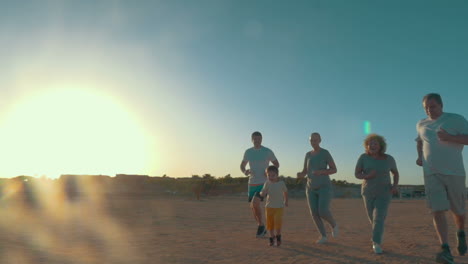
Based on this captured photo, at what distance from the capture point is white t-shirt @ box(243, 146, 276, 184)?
8.35m

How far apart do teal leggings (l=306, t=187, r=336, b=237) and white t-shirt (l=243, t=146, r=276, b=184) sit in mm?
1216

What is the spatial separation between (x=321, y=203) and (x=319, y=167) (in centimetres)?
64

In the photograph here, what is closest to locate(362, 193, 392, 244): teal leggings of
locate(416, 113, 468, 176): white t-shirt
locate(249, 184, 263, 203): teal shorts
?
locate(416, 113, 468, 176): white t-shirt

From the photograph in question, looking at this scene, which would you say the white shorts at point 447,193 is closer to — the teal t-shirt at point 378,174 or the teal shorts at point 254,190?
the teal t-shirt at point 378,174

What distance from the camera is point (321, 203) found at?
7203 millimetres

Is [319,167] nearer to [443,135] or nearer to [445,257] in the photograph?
[443,135]

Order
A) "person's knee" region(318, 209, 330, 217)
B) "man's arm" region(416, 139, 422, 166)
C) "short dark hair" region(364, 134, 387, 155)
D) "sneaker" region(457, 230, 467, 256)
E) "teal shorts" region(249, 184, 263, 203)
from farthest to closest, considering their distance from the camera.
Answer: "teal shorts" region(249, 184, 263, 203)
"person's knee" region(318, 209, 330, 217)
"short dark hair" region(364, 134, 387, 155)
"man's arm" region(416, 139, 422, 166)
"sneaker" region(457, 230, 467, 256)

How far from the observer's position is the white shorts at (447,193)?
17.3ft

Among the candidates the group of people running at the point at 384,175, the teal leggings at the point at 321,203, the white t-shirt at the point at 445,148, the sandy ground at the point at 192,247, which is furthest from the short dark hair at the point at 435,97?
the teal leggings at the point at 321,203

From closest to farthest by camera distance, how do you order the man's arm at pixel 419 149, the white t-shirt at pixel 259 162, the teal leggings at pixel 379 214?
the man's arm at pixel 419 149
the teal leggings at pixel 379 214
the white t-shirt at pixel 259 162

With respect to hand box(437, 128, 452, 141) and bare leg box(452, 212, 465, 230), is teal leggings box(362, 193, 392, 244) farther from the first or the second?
hand box(437, 128, 452, 141)

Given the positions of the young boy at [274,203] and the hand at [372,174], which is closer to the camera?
the hand at [372,174]

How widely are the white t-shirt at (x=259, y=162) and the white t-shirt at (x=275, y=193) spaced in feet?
3.47

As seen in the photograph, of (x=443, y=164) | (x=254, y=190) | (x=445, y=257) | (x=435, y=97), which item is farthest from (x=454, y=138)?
(x=254, y=190)
